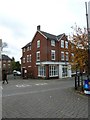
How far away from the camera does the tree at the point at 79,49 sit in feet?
44.3

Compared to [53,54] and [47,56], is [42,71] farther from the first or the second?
[53,54]

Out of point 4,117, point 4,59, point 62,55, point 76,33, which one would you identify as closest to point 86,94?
point 76,33

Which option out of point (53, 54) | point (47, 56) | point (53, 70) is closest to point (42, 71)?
point (53, 70)

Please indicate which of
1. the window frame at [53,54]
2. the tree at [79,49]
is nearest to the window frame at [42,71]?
the window frame at [53,54]

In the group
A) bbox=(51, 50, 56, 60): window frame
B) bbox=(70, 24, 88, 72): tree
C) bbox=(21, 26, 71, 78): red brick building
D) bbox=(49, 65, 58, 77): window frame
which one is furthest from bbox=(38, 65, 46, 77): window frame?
bbox=(70, 24, 88, 72): tree

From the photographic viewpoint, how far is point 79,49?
1379 cm

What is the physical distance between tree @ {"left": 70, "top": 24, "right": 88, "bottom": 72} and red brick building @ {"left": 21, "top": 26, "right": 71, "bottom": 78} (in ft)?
65.8

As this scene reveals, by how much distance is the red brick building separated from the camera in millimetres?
36000

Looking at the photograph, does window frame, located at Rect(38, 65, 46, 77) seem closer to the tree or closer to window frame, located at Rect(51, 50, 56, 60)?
window frame, located at Rect(51, 50, 56, 60)

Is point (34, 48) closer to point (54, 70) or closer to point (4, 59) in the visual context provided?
point (54, 70)

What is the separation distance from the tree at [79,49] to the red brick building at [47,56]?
20.1m

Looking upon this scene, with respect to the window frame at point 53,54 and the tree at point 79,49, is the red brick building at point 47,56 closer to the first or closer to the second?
the window frame at point 53,54

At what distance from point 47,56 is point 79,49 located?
→ 21.9 metres

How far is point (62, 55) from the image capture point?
39.6 m
